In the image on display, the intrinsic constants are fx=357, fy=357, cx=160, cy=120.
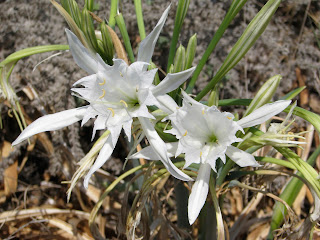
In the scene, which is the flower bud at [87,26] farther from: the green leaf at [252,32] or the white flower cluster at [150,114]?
the green leaf at [252,32]

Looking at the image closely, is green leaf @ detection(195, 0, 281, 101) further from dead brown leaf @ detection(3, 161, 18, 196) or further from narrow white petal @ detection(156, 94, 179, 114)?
dead brown leaf @ detection(3, 161, 18, 196)

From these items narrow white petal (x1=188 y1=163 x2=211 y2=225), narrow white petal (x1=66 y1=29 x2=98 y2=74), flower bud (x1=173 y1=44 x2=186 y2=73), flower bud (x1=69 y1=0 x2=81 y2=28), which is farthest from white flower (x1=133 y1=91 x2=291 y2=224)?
flower bud (x1=69 y1=0 x2=81 y2=28)

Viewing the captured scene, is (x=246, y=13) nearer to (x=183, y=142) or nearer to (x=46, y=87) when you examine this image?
(x=46, y=87)

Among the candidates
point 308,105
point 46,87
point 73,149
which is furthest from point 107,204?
point 308,105

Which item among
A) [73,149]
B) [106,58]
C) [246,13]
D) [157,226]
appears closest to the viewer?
[106,58]

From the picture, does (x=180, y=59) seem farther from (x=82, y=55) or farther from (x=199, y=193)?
(x=199, y=193)

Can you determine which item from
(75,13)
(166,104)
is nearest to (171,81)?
(166,104)

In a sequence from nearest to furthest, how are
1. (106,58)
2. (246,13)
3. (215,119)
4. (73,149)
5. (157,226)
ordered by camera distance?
1. (215,119)
2. (106,58)
3. (157,226)
4. (73,149)
5. (246,13)
